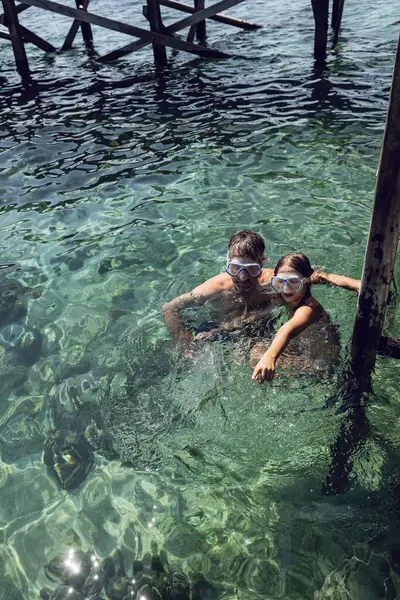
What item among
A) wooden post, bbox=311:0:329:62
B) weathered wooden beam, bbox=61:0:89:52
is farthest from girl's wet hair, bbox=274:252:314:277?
weathered wooden beam, bbox=61:0:89:52

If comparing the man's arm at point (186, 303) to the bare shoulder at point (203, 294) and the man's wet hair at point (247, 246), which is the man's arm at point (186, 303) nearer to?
the bare shoulder at point (203, 294)

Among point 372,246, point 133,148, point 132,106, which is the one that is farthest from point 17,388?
point 132,106

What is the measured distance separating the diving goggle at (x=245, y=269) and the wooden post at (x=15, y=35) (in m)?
12.1

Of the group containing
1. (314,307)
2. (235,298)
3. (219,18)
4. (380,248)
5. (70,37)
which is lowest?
(70,37)

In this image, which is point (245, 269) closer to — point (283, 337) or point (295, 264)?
point (295, 264)

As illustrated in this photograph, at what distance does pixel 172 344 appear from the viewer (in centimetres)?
531

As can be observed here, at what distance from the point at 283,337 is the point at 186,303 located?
4.11ft

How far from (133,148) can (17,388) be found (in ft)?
20.4

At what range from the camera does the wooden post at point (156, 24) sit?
13062mm

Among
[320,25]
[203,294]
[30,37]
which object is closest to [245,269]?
[203,294]

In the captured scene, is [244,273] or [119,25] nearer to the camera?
[244,273]

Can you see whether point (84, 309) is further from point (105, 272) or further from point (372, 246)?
point (372, 246)

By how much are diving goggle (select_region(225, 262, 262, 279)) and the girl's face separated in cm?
24

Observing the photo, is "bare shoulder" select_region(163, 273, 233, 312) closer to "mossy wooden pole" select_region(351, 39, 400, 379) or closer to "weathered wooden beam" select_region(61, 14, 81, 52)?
"mossy wooden pole" select_region(351, 39, 400, 379)
